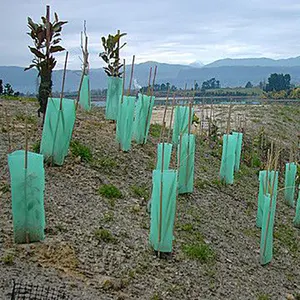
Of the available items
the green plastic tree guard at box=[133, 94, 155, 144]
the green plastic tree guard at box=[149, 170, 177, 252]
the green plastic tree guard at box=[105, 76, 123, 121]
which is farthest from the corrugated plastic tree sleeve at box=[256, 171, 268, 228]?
the green plastic tree guard at box=[105, 76, 123, 121]

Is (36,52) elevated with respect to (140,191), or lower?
elevated

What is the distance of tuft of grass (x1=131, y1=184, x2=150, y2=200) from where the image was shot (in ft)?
17.9

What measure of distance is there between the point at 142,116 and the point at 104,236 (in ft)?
10.3

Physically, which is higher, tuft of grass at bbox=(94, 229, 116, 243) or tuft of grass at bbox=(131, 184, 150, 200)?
tuft of grass at bbox=(131, 184, 150, 200)

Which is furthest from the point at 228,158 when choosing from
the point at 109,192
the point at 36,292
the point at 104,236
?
the point at 36,292

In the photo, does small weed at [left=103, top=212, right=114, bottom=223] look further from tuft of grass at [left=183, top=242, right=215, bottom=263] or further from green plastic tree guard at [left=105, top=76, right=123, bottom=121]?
green plastic tree guard at [left=105, top=76, right=123, bottom=121]

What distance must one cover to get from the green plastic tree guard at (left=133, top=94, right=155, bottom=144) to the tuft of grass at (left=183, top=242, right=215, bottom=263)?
9.08 ft

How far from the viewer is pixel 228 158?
7078 mm

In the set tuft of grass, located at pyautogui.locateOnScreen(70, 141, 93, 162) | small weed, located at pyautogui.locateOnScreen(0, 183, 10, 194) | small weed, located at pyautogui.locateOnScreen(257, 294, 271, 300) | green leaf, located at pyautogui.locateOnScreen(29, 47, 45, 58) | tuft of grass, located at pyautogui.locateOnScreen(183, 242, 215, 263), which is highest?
green leaf, located at pyautogui.locateOnScreen(29, 47, 45, 58)

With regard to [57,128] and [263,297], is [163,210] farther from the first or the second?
[57,128]

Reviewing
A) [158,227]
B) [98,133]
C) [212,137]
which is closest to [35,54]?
[98,133]

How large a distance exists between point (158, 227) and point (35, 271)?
4.10 feet

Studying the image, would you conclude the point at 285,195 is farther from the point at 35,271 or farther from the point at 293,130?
the point at 293,130

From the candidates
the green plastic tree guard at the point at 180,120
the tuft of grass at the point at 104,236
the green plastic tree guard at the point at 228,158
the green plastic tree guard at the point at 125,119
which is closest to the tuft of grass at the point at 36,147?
the green plastic tree guard at the point at 125,119
